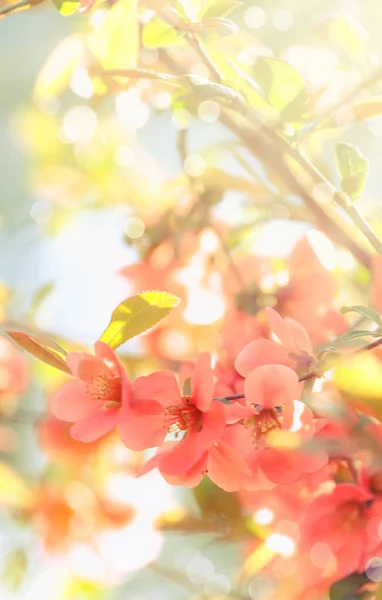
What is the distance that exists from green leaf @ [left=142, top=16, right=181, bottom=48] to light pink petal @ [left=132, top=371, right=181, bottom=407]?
19 cm

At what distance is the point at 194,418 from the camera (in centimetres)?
30

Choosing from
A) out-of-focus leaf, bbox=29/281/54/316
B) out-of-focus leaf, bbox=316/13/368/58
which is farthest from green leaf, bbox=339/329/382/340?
out-of-focus leaf, bbox=29/281/54/316

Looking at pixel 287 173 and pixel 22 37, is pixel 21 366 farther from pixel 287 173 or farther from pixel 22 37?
pixel 22 37

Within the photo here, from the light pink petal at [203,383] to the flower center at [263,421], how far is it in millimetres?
24

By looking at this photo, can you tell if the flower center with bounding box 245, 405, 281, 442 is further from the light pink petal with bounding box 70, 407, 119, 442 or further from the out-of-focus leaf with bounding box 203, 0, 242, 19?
the out-of-focus leaf with bounding box 203, 0, 242, 19

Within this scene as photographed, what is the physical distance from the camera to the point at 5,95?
2.25 metres

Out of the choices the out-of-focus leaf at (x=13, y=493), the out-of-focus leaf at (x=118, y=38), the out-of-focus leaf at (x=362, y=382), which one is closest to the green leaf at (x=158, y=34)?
the out-of-focus leaf at (x=118, y=38)

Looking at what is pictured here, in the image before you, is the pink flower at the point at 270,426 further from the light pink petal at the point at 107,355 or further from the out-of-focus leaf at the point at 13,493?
the out-of-focus leaf at the point at 13,493

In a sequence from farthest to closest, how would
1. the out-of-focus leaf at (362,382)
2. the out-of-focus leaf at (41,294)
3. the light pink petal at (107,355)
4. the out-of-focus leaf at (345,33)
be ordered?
the out-of-focus leaf at (41,294)
the out-of-focus leaf at (345,33)
the light pink petal at (107,355)
the out-of-focus leaf at (362,382)

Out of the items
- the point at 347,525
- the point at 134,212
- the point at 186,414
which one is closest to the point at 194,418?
the point at 186,414

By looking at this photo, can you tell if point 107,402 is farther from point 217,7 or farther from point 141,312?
point 217,7

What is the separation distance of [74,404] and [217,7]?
0.21m

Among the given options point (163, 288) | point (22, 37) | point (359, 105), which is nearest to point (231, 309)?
point (163, 288)

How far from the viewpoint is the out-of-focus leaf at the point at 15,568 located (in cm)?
63
